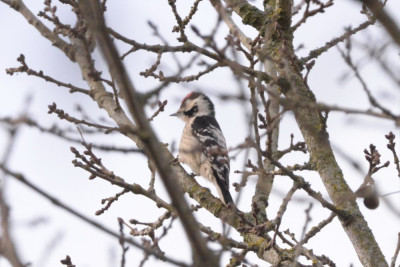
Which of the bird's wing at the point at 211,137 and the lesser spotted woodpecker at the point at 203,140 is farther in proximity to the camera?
the bird's wing at the point at 211,137

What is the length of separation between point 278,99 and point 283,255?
1913 millimetres

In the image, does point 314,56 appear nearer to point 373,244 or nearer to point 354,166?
point 373,244

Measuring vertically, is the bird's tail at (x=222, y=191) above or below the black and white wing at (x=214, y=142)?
below

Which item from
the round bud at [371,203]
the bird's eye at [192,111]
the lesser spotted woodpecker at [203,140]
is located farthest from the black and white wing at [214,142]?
the round bud at [371,203]

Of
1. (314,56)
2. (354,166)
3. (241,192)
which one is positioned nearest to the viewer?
(241,192)

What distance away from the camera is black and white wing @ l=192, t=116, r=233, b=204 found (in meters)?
6.97

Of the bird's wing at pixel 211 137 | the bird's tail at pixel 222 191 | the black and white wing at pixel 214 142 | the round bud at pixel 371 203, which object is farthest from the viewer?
the bird's wing at pixel 211 137

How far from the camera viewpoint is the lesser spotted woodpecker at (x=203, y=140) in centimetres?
704

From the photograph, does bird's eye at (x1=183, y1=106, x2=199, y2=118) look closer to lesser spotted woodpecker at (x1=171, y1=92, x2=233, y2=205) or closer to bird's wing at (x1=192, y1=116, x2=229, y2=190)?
lesser spotted woodpecker at (x1=171, y1=92, x2=233, y2=205)

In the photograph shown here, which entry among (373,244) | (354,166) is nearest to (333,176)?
(373,244)

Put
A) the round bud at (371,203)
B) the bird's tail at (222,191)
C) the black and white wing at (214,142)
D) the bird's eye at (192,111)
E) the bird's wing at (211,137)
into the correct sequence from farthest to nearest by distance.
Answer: the bird's eye at (192,111), the bird's wing at (211,137), the black and white wing at (214,142), the bird's tail at (222,191), the round bud at (371,203)

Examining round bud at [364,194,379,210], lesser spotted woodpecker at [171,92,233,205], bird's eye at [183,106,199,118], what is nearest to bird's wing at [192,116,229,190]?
lesser spotted woodpecker at [171,92,233,205]

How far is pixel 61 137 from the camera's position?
2.32 m

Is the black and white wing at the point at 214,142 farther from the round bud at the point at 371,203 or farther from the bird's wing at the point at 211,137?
the round bud at the point at 371,203
